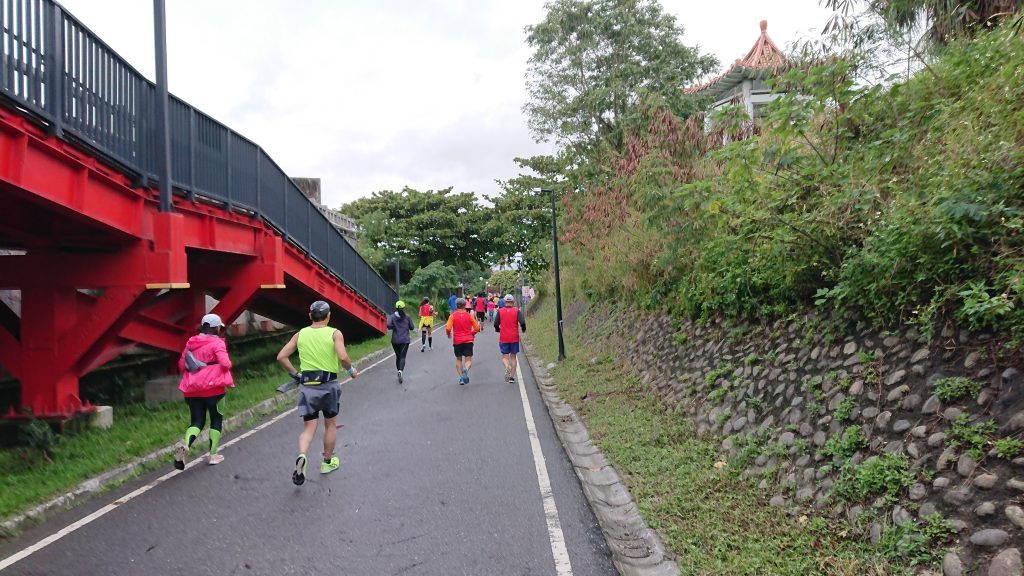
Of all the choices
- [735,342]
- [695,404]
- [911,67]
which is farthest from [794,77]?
[695,404]

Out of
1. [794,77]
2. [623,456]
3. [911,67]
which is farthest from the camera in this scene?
[911,67]

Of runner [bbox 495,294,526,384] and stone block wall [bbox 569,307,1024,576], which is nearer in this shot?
stone block wall [bbox 569,307,1024,576]

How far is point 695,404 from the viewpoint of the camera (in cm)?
754

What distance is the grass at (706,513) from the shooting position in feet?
12.7

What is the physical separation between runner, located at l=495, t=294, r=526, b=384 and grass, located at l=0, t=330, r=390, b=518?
14.9 feet

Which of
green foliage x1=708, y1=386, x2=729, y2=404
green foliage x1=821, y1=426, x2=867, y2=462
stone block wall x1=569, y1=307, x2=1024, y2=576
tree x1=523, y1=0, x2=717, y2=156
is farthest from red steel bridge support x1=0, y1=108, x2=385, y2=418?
tree x1=523, y1=0, x2=717, y2=156

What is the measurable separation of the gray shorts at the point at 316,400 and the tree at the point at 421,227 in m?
34.9

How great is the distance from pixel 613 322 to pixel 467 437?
319 inches

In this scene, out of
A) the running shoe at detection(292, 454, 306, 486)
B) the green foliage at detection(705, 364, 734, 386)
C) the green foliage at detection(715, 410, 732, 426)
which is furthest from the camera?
the green foliage at detection(705, 364, 734, 386)

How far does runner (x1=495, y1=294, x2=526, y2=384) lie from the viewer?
12.6m

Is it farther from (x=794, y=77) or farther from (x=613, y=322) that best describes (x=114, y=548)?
(x=613, y=322)

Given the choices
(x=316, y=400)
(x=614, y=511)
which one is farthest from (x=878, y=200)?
(x=316, y=400)

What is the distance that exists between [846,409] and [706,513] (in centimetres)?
133

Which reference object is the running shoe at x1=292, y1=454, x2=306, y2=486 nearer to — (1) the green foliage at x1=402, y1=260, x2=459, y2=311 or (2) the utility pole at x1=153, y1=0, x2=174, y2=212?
(2) the utility pole at x1=153, y1=0, x2=174, y2=212
